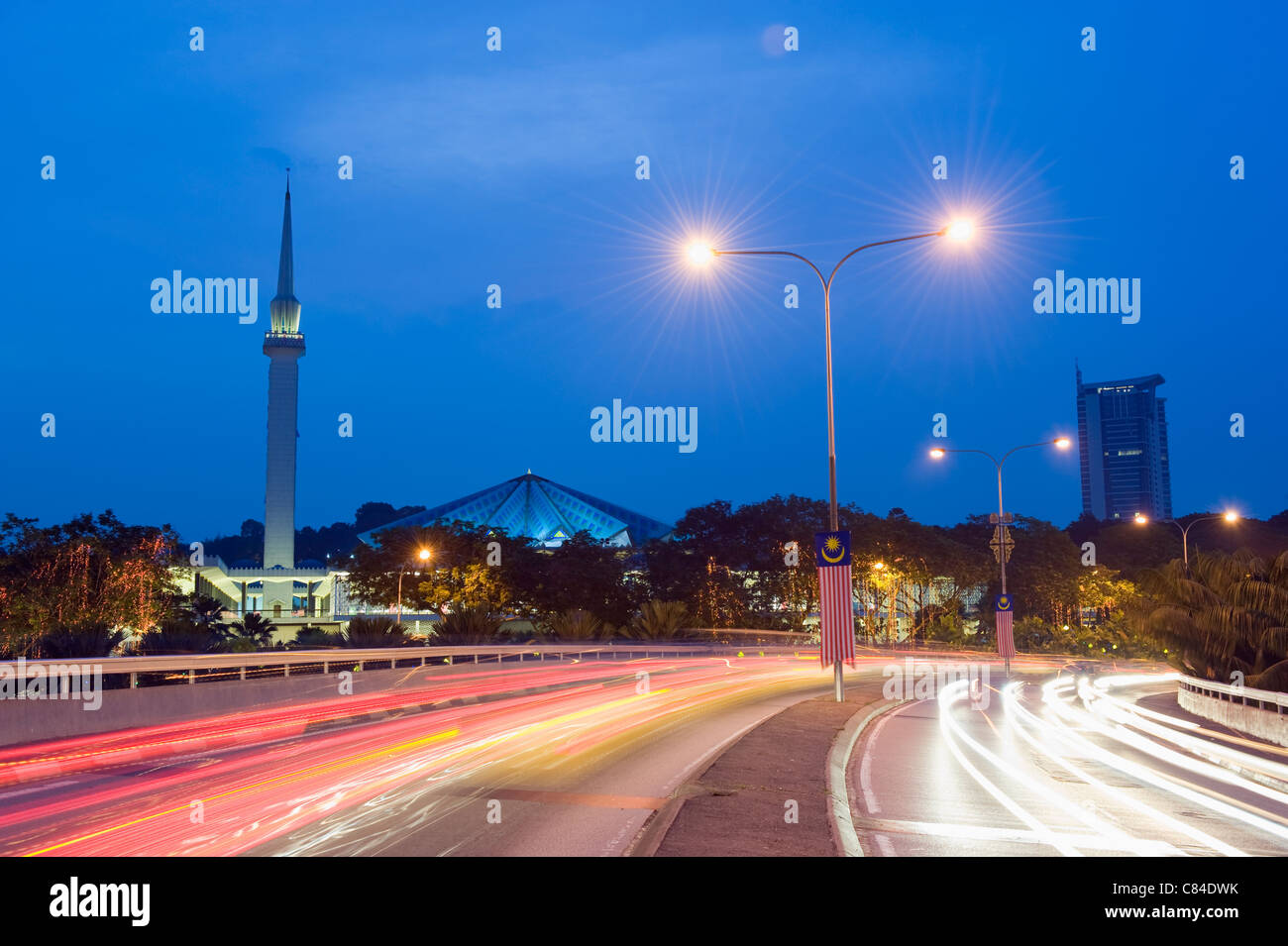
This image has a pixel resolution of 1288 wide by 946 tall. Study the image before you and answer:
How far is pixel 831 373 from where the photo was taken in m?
24.0

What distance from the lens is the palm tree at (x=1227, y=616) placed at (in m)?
25.3

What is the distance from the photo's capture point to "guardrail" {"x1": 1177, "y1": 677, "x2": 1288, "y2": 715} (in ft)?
63.8

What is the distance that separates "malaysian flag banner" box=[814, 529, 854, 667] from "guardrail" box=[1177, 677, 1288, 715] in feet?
26.3

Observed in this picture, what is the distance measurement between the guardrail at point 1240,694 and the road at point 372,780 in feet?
32.7

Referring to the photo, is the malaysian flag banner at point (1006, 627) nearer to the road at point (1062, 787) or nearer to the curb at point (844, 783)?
the road at point (1062, 787)

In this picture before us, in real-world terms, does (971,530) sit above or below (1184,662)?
above

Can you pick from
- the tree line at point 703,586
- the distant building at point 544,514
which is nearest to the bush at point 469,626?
the tree line at point 703,586

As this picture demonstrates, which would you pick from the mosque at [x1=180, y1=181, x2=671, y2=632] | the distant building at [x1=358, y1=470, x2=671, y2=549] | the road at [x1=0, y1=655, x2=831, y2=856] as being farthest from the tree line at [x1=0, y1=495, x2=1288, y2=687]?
the mosque at [x1=180, y1=181, x2=671, y2=632]

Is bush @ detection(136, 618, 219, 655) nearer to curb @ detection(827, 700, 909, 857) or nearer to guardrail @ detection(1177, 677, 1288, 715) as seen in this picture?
curb @ detection(827, 700, 909, 857)

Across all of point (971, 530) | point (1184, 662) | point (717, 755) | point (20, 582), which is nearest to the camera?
point (717, 755)

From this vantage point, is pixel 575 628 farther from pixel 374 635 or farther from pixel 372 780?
pixel 372 780

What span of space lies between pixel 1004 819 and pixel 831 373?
47.8 feet
